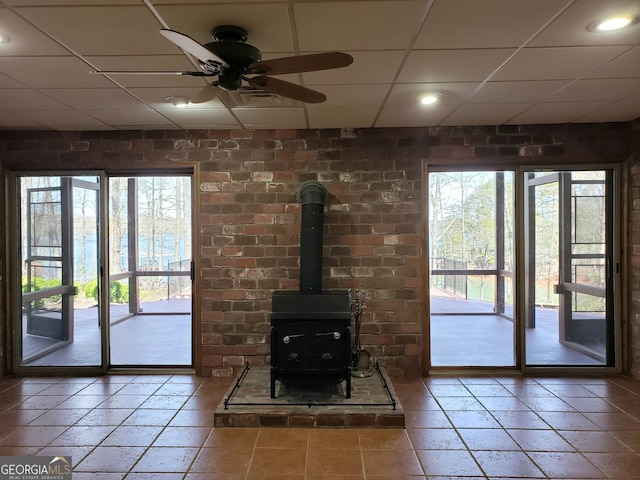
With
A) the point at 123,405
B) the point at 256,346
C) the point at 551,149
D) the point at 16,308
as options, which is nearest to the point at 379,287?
the point at 256,346

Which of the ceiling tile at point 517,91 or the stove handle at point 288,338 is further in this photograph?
the stove handle at point 288,338

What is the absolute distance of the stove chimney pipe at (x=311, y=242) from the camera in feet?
11.6

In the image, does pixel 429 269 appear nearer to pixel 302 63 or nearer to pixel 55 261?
pixel 302 63

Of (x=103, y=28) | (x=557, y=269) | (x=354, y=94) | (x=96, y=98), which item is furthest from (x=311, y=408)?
(x=557, y=269)

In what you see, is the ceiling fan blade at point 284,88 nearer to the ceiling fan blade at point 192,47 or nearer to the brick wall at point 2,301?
the ceiling fan blade at point 192,47

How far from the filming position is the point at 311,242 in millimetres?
3551

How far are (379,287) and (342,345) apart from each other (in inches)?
38.9

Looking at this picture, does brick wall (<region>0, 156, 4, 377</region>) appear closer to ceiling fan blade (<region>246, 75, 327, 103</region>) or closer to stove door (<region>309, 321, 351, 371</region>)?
stove door (<region>309, 321, 351, 371</region>)

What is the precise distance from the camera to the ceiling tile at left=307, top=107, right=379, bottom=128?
3396mm

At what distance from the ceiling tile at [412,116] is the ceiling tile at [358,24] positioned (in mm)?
1173

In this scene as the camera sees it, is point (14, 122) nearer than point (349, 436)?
→ No

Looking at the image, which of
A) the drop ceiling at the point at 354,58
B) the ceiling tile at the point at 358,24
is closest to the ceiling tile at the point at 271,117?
the drop ceiling at the point at 354,58

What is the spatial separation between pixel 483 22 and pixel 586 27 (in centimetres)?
55

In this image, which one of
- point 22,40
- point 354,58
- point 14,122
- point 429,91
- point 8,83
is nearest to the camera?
point 22,40
